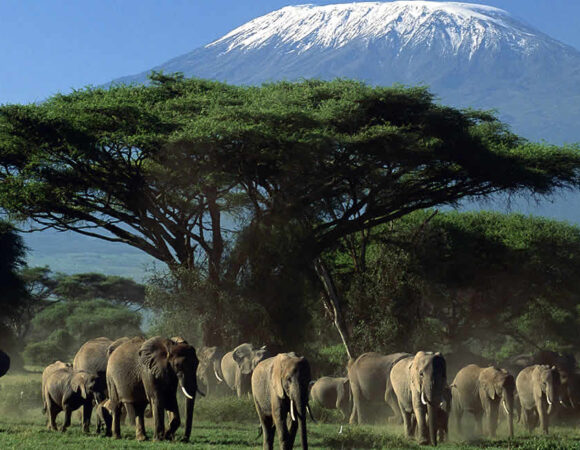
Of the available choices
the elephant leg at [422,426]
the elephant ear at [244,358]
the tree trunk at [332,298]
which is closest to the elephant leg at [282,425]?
the elephant leg at [422,426]

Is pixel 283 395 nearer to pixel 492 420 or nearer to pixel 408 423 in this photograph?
pixel 408 423

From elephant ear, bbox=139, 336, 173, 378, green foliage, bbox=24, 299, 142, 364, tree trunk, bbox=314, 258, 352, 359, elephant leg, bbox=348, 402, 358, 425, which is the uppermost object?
green foliage, bbox=24, 299, 142, 364

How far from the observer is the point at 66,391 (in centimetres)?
2058

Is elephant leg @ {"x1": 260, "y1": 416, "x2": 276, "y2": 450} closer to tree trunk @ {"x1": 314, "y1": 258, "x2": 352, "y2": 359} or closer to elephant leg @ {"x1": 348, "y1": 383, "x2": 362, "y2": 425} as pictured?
elephant leg @ {"x1": 348, "y1": 383, "x2": 362, "y2": 425}

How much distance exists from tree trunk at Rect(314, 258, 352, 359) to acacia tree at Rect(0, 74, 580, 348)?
0.10 metres

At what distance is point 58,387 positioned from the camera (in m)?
20.9

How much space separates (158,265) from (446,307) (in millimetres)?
16642

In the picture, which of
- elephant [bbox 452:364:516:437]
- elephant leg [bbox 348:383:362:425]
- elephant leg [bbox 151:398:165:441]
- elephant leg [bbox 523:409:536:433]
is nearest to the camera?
elephant leg [bbox 151:398:165:441]

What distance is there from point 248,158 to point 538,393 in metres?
13.3

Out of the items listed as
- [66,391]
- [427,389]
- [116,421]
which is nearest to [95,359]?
[66,391]

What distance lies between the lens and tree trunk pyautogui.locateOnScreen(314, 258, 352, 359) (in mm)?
38688

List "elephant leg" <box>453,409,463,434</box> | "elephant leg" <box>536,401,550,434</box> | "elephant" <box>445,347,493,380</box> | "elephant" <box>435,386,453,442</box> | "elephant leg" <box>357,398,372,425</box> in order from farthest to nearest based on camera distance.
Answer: "elephant" <box>445,347,493,380</box> → "elephant leg" <box>357,398,372,425</box> → "elephant leg" <box>453,409,463,434</box> → "elephant leg" <box>536,401,550,434</box> → "elephant" <box>435,386,453,442</box>

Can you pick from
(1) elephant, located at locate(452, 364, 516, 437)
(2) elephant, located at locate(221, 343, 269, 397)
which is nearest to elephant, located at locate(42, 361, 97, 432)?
(2) elephant, located at locate(221, 343, 269, 397)

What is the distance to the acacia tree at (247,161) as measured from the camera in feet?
107
